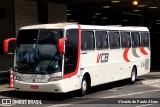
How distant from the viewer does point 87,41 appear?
18.0 meters

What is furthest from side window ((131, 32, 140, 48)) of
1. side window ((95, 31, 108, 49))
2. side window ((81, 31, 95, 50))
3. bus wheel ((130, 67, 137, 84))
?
side window ((81, 31, 95, 50))

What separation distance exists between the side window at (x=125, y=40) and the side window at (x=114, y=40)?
0.57 meters

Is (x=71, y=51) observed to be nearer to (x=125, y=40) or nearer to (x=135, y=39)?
(x=125, y=40)

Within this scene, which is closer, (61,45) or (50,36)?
(61,45)

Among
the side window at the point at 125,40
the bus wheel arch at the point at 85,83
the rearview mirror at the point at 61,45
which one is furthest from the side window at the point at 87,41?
the side window at the point at 125,40

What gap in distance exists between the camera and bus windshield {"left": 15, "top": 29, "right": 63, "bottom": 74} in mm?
16031

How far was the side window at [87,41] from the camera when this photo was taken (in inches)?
696

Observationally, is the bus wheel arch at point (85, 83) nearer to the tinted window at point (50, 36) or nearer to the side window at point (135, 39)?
the tinted window at point (50, 36)

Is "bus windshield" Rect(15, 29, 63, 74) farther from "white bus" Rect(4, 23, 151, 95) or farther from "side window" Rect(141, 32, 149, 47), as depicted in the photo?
"side window" Rect(141, 32, 149, 47)

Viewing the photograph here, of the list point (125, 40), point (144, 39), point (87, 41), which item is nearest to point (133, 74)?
point (125, 40)

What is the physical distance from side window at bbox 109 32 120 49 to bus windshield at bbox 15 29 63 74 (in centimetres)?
456

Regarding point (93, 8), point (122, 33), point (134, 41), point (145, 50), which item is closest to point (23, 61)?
point (122, 33)

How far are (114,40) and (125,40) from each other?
150 centimetres

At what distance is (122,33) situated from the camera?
2194cm
